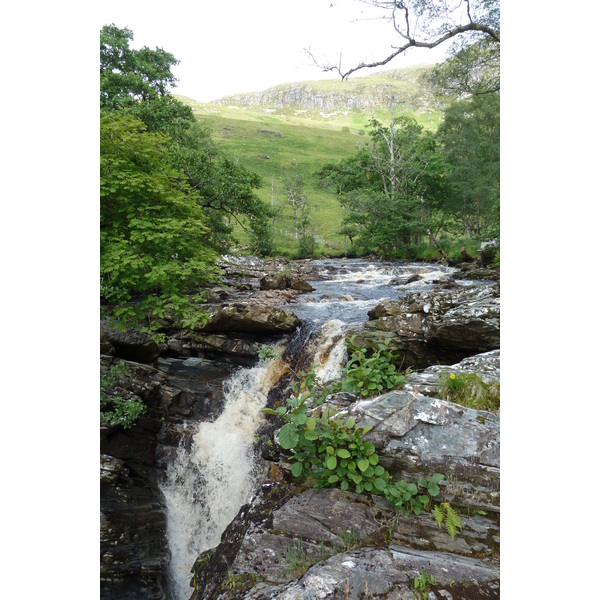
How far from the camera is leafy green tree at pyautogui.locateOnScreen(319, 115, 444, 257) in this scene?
1048 cm

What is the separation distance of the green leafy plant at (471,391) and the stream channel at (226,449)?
9.18 feet

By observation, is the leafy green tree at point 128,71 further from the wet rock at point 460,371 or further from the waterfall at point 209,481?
the wet rock at point 460,371

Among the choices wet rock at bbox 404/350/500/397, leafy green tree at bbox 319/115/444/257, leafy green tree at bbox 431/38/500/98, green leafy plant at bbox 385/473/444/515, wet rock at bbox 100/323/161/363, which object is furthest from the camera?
leafy green tree at bbox 319/115/444/257

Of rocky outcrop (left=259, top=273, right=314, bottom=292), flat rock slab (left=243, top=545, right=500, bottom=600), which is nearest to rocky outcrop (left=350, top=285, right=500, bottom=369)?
flat rock slab (left=243, top=545, right=500, bottom=600)

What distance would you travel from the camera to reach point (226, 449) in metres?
5.43

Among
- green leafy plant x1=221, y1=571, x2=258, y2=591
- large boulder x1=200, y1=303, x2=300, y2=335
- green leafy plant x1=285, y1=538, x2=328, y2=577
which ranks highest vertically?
large boulder x1=200, y1=303, x2=300, y2=335

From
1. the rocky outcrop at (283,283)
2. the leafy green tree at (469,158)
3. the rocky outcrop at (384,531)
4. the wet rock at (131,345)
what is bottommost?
the rocky outcrop at (384,531)

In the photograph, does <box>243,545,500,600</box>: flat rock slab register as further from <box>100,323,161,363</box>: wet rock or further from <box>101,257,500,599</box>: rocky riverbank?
<box>100,323,161,363</box>: wet rock

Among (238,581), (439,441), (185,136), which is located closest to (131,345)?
(238,581)

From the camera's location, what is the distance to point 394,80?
6410mm

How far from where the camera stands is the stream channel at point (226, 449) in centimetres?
464

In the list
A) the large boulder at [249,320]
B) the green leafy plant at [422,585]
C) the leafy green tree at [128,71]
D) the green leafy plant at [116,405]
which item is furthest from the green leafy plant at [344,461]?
the leafy green tree at [128,71]
